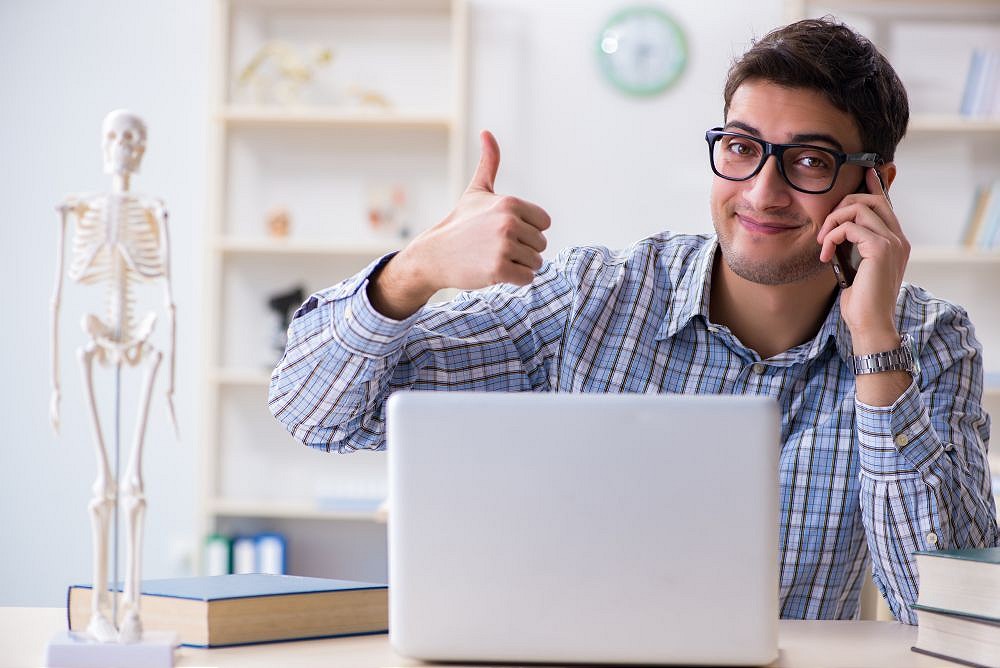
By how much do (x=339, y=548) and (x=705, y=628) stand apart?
285 cm

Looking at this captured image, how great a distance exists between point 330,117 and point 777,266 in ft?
6.68

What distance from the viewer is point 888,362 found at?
1298 mm

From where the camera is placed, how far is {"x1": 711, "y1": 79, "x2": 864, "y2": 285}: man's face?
1550 mm

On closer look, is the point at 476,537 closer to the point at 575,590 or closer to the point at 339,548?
the point at 575,590

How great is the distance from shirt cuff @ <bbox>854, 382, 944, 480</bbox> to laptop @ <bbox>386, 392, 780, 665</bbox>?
514 mm

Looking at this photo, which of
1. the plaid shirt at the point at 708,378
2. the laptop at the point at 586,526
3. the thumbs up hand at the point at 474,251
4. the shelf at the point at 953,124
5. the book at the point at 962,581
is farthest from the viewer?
the shelf at the point at 953,124

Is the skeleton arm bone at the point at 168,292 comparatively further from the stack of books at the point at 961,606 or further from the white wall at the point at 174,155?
the white wall at the point at 174,155

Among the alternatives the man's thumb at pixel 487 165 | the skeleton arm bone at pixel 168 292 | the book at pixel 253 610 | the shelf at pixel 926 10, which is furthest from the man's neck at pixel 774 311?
Answer: the shelf at pixel 926 10

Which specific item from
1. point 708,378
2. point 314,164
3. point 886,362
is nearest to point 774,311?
point 708,378

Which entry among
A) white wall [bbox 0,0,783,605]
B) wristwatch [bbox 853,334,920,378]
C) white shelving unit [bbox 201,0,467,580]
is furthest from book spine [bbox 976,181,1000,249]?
wristwatch [bbox 853,334,920,378]

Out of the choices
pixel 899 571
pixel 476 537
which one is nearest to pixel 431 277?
pixel 476 537

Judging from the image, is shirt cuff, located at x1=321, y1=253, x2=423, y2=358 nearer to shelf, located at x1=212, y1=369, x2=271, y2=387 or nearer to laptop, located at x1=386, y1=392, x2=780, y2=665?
laptop, located at x1=386, y1=392, x2=780, y2=665

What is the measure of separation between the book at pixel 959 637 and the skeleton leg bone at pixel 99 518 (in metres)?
0.68

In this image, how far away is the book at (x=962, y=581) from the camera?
93cm
